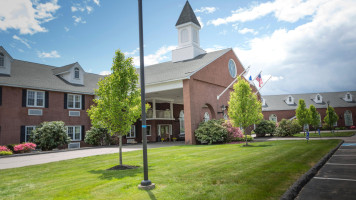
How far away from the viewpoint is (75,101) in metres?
24.9

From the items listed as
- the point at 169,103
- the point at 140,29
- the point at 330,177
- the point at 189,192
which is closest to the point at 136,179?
the point at 189,192

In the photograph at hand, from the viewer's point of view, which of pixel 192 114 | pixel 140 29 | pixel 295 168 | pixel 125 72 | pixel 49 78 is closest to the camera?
pixel 140 29

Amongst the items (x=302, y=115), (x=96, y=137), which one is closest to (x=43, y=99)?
(x=96, y=137)

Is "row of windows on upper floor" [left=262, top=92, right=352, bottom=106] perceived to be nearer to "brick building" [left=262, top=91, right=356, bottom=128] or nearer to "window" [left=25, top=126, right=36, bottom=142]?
"brick building" [left=262, top=91, right=356, bottom=128]

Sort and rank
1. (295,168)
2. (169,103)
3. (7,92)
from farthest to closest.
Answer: (169,103) < (7,92) < (295,168)

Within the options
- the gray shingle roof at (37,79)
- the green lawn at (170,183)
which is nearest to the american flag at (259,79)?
the gray shingle roof at (37,79)

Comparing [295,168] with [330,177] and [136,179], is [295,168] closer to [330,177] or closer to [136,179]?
[330,177]

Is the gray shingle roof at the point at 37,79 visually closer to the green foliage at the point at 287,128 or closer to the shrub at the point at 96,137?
the shrub at the point at 96,137

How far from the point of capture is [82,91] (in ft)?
82.0

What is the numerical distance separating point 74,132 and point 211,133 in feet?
44.5

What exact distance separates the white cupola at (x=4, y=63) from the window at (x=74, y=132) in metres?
7.15

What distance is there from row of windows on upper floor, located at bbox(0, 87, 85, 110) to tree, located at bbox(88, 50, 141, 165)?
47.2 feet

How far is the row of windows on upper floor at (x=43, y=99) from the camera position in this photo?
2106 centimetres

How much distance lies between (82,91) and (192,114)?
38.4 feet
